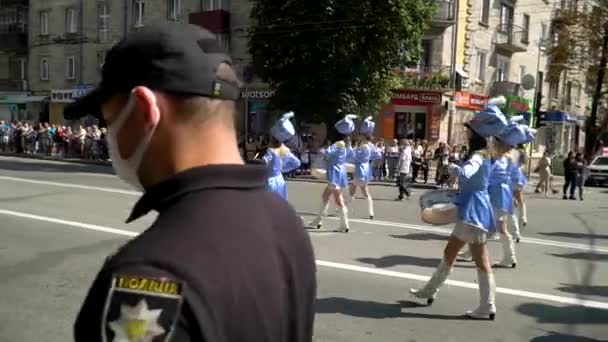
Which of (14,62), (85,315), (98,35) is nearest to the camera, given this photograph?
(85,315)

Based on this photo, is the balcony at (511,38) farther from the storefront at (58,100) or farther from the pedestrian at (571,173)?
the storefront at (58,100)

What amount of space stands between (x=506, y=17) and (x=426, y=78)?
29.5 feet

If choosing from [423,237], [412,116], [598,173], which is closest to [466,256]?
[423,237]

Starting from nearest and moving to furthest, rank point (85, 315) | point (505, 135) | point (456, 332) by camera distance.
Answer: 1. point (85, 315)
2. point (456, 332)
3. point (505, 135)

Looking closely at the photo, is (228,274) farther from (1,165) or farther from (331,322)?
(1,165)

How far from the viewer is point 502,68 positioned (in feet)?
108

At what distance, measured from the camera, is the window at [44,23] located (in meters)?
38.2

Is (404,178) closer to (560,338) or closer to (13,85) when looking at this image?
(560,338)

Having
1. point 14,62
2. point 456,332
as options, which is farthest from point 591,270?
point 14,62

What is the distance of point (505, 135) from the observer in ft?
25.7

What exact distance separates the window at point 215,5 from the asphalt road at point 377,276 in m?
18.5

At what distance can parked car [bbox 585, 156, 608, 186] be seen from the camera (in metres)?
26.2

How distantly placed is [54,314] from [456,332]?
374 cm

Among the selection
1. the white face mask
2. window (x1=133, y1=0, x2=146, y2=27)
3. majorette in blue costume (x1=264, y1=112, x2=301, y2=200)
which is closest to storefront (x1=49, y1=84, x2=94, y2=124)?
window (x1=133, y1=0, x2=146, y2=27)
